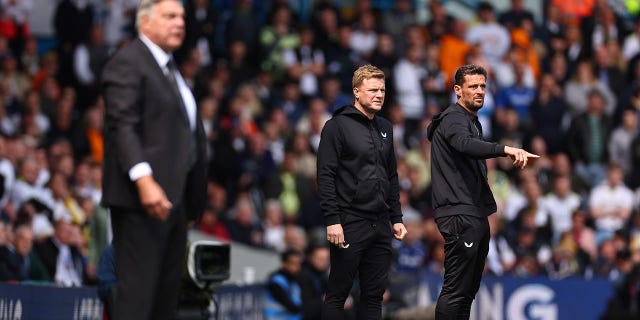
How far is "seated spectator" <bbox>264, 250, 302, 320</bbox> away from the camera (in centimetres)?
1488

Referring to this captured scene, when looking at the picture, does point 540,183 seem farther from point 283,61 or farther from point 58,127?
point 58,127

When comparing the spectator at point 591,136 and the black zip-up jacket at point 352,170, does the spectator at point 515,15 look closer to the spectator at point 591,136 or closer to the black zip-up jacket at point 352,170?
the spectator at point 591,136

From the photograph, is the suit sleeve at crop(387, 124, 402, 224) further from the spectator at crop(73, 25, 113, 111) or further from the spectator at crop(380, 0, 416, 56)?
the spectator at crop(380, 0, 416, 56)

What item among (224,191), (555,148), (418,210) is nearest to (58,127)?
(224,191)

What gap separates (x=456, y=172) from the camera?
32.3 feet

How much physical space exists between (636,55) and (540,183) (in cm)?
379

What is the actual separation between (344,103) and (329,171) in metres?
11.0

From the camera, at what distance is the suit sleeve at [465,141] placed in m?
9.34

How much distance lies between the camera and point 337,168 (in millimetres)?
9992

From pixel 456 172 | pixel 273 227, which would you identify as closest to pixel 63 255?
pixel 273 227

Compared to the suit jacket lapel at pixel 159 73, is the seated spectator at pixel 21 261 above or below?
below

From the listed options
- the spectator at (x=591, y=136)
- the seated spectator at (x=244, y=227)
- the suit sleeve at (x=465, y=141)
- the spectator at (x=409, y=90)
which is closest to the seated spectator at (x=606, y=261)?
the spectator at (x=591, y=136)

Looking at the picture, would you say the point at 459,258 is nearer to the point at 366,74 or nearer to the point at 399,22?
the point at 366,74

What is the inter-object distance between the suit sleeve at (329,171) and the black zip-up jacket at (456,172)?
696 millimetres
